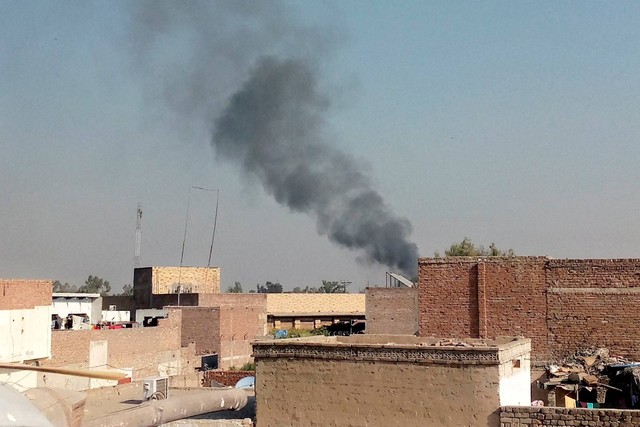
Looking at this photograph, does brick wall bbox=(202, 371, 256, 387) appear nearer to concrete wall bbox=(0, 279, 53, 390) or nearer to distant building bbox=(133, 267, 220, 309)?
concrete wall bbox=(0, 279, 53, 390)

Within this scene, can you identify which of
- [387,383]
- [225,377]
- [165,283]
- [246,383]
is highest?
→ [165,283]

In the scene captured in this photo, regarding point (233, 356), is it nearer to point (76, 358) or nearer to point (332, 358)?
point (76, 358)

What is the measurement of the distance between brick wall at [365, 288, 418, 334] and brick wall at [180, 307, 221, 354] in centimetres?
906

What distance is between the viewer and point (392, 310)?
129 ft

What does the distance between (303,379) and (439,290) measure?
28.8ft

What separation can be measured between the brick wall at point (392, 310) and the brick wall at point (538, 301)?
12685 millimetres

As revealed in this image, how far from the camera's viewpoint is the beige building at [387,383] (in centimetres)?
1678

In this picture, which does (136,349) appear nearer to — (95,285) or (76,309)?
(76,309)

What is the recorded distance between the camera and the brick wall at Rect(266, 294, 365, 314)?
215ft

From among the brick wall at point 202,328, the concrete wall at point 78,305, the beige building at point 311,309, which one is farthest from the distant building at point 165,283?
the concrete wall at point 78,305

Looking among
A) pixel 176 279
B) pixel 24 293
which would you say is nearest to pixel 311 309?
pixel 176 279

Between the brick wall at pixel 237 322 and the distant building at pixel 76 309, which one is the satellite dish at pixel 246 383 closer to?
the distant building at pixel 76 309

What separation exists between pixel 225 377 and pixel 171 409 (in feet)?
46.0

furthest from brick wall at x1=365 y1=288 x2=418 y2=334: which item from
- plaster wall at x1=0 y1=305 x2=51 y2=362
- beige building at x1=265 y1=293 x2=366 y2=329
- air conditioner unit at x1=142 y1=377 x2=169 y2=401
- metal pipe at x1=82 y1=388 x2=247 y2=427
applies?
metal pipe at x1=82 y1=388 x2=247 y2=427
